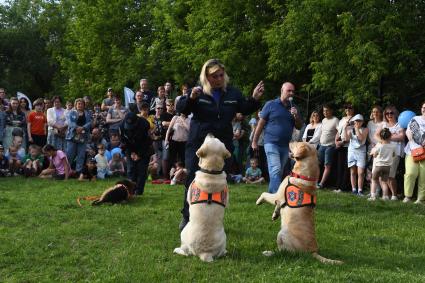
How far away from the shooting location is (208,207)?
18.6 ft

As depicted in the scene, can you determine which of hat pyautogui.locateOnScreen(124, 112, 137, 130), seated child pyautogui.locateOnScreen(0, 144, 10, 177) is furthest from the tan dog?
seated child pyautogui.locateOnScreen(0, 144, 10, 177)

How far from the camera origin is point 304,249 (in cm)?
587

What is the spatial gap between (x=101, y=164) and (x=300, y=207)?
9.28 meters

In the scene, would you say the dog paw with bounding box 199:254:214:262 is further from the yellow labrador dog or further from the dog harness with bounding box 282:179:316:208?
the dog harness with bounding box 282:179:316:208

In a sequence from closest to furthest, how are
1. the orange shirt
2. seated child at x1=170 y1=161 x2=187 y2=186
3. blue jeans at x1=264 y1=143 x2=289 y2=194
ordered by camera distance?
1. blue jeans at x1=264 y1=143 x2=289 y2=194
2. seated child at x1=170 y1=161 x2=187 y2=186
3. the orange shirt

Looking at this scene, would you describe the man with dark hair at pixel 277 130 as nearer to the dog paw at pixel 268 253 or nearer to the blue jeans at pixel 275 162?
the blue jeans at pixel 275 162

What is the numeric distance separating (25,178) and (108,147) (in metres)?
2.75

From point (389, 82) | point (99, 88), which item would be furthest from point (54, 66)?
point (389, 82)

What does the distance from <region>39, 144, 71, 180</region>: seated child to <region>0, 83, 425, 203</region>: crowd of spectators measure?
1.1 inches

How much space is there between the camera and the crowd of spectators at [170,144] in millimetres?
11031

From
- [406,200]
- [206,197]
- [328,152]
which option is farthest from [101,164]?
[206,197]

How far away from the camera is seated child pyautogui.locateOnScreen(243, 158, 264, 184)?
1380cm

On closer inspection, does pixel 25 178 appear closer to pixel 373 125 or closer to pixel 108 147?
pixel 108 147

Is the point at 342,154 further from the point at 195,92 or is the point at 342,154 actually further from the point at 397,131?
the point at 195,92
